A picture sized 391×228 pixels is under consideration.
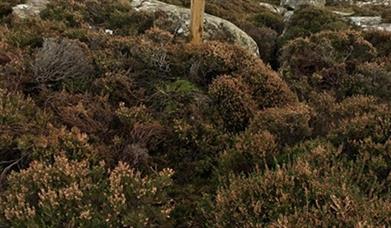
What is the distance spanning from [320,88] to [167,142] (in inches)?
191

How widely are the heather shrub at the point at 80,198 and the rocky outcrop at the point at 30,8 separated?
29.0 feet

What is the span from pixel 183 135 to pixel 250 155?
4.19 feet

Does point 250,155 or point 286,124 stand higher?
point 286,124

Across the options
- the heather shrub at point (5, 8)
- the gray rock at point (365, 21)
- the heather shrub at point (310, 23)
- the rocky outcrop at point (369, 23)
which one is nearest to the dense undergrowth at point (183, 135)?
the heather shrub at point (5, 8)

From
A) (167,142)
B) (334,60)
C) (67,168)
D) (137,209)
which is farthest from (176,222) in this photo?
(334,60)

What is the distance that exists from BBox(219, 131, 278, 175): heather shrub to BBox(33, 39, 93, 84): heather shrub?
351 centimetres

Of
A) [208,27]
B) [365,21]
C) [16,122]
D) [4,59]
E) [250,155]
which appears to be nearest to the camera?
[250,155]

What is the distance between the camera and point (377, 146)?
5.64 meters

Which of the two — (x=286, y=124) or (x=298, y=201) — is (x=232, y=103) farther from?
(x=298, y=201)

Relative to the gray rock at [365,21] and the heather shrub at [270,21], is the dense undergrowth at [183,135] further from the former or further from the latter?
the gray rock at [365,21]

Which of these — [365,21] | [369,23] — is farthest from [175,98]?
[365,21]

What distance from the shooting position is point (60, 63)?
799 centimetres

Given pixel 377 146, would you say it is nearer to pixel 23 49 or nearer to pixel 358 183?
pixel 358 183

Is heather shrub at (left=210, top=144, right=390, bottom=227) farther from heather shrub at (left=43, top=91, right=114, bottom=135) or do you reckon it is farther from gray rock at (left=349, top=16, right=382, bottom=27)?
gray rock at (left=349, top=16, right=382, bottom=27)
